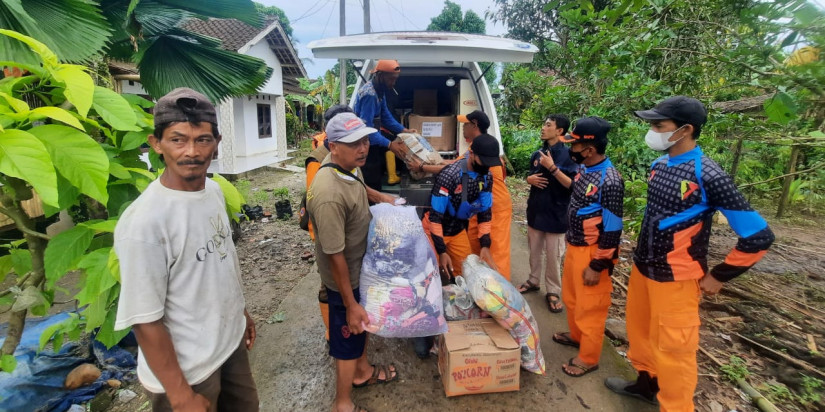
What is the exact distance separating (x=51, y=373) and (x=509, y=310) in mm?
3136

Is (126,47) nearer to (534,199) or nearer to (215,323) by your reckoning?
(215,323)

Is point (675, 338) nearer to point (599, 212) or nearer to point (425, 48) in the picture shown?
point (599, 212)

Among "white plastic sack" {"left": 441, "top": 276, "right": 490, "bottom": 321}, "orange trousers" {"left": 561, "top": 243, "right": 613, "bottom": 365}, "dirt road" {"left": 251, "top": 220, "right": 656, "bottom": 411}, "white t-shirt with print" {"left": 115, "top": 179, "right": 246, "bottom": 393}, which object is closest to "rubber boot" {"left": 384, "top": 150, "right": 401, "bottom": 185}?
"dirt road" {"left": 251, "top": 220, "right": 656, "bottom": 411}

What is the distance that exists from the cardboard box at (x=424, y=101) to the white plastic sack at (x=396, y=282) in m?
3.17

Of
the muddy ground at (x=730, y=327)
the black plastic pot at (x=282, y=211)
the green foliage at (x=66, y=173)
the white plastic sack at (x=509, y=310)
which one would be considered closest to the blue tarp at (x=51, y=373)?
the muddy ground at (x=730, y=327)

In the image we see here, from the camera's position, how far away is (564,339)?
300 centimetres

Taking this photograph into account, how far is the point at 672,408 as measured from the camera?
6.70ft

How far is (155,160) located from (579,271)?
2.55 m

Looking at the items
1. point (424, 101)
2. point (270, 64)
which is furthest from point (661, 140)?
point (270, 64)

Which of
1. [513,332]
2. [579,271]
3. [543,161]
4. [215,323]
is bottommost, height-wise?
[513,332]

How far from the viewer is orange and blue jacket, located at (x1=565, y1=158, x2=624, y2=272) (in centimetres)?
246

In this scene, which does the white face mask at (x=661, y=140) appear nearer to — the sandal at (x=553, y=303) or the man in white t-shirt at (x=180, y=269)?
the sandal at (x=553, y=303)

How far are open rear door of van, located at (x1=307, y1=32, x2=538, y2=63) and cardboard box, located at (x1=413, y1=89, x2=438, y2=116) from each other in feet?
5.50

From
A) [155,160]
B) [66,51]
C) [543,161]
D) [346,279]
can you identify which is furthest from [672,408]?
[66,51]
